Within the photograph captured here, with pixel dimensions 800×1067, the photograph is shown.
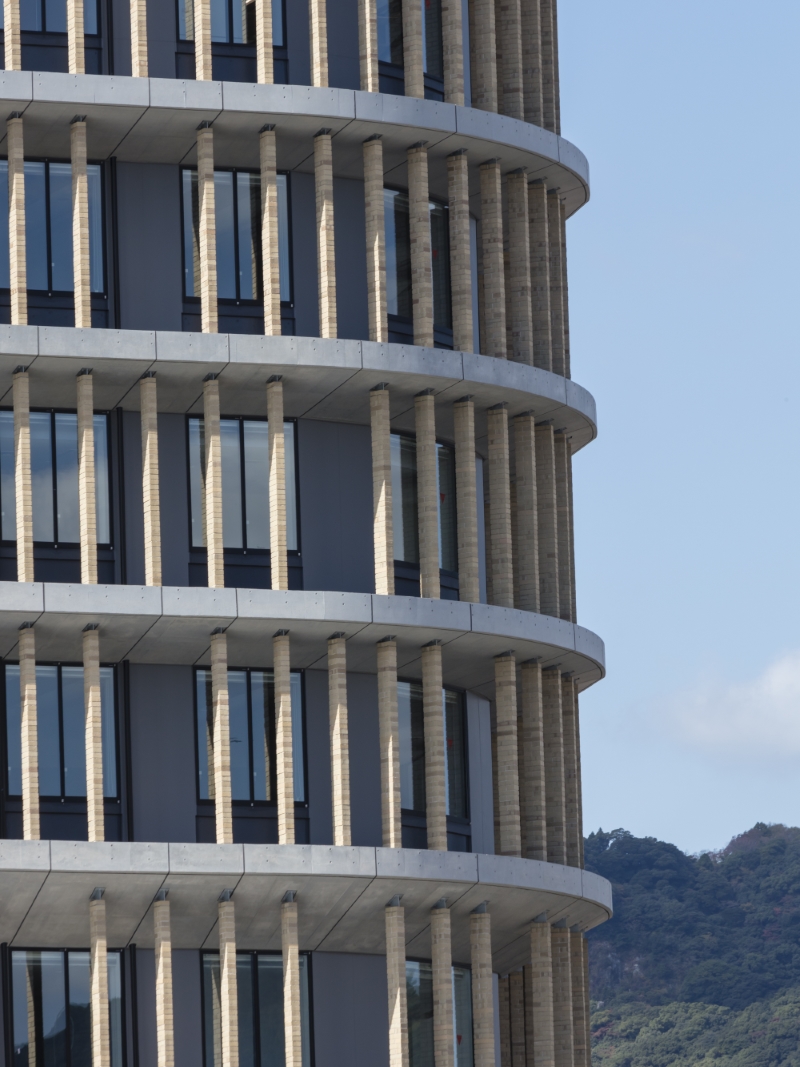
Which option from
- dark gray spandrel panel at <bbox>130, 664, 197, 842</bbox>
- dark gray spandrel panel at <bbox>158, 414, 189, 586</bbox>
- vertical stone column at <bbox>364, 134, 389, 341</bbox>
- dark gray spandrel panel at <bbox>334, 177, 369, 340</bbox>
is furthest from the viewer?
dark gray spandrel panel at <bbox>334, 177, 369, 340</bbox>

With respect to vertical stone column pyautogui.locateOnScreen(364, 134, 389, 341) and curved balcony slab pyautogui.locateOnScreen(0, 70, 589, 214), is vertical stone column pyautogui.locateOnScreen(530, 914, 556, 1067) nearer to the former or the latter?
vertical stone column pyautogui.locateOnScreen(364, 134, 389, 341)

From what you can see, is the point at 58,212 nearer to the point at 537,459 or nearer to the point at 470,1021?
the point at 537,459

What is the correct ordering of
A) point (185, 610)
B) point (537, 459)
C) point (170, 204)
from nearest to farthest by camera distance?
point (185, 610), point (170, 204), point (537, 459)

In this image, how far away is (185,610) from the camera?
41656 mm

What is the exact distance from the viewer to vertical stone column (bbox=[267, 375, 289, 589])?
42.9 metres

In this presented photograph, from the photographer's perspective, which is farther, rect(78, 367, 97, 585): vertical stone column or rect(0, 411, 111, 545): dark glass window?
rect(0, 411, 111, 545): dark glass window

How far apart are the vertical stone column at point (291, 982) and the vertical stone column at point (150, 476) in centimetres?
630

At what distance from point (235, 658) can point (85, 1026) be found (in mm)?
7148

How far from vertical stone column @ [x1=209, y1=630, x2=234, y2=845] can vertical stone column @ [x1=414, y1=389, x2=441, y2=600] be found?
14.0 ft

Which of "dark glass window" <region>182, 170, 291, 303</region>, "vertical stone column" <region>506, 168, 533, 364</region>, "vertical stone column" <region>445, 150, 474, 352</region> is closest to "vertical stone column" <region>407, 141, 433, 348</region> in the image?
"vertical stone column" <region>445, 150, 474, 352</region>

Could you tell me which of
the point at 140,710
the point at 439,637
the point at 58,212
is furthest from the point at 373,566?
the point at 58,212

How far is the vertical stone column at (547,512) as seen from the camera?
47.8 m

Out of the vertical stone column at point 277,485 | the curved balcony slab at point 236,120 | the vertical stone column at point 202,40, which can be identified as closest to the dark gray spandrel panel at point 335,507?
the vertical stone column at point 277,485

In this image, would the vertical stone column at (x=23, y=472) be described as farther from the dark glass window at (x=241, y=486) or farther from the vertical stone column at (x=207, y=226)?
the vertical stone column at (x=207, y=226)
